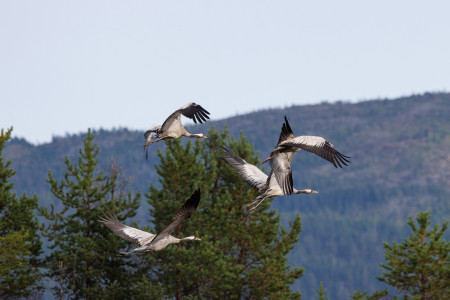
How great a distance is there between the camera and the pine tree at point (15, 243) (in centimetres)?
3734

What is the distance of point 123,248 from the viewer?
137 feet

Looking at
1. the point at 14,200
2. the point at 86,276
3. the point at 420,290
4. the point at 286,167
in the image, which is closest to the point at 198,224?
the point at 86,276

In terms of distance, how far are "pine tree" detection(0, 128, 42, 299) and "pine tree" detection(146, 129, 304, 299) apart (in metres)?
6.24

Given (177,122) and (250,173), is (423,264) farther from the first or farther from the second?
(177,122)

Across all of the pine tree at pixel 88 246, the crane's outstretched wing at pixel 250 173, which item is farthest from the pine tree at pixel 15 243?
the crane's outstretched wing at pixel 250 173

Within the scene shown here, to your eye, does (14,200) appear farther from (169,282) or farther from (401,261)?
(401,261)

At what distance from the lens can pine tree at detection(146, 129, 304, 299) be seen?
133ft

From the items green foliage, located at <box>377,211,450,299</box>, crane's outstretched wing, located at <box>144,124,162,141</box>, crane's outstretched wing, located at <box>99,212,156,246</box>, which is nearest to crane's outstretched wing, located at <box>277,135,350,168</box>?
crane's outstretched wing, located at <box>144,124,162,141</box>

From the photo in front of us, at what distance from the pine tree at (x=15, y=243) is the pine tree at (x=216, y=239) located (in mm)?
6237

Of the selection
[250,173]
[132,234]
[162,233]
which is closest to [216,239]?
[132,234]

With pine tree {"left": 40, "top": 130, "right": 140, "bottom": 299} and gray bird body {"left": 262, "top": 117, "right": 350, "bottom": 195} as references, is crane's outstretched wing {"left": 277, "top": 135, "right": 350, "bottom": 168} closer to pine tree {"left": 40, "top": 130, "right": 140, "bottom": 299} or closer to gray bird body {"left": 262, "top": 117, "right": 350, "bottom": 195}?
gray bird body {"left": 262, "top": 117, "right": 350, "bottom": 195}

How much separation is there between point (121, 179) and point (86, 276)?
820 centimetres

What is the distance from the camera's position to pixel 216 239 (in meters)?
44.2

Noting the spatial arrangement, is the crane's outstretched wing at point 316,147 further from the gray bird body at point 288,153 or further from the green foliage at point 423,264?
the green foliage at point 423,264
